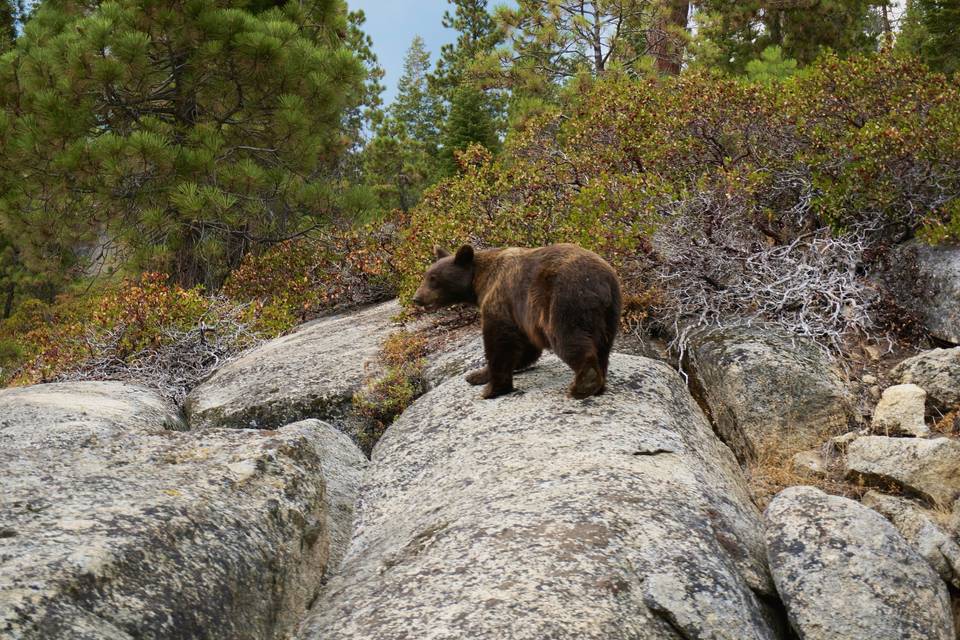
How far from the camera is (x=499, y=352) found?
600 centimetres

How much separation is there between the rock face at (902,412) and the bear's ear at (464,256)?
132 inches

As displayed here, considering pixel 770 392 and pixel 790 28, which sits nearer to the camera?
pixel 770 392

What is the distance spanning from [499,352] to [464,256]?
42.7 inches

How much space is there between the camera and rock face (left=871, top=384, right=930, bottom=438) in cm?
572

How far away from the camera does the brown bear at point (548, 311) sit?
5.36 metres

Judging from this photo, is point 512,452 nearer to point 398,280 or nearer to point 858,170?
point 858,170

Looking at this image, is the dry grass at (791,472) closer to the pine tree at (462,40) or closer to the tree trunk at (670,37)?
the tree trunk at (670,37)

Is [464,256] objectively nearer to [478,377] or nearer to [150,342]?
[478,377]

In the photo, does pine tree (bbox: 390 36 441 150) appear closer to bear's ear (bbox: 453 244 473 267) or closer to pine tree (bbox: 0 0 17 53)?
pine tree (bbox: 0 0 17 53)

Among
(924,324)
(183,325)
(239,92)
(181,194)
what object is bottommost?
(924,324)

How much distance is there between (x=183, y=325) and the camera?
10898mm

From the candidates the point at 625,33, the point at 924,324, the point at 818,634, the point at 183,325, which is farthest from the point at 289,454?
the point at 625,33

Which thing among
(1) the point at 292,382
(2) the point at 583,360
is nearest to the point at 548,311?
(2) the point at 583,360

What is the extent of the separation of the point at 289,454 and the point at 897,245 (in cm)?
636
